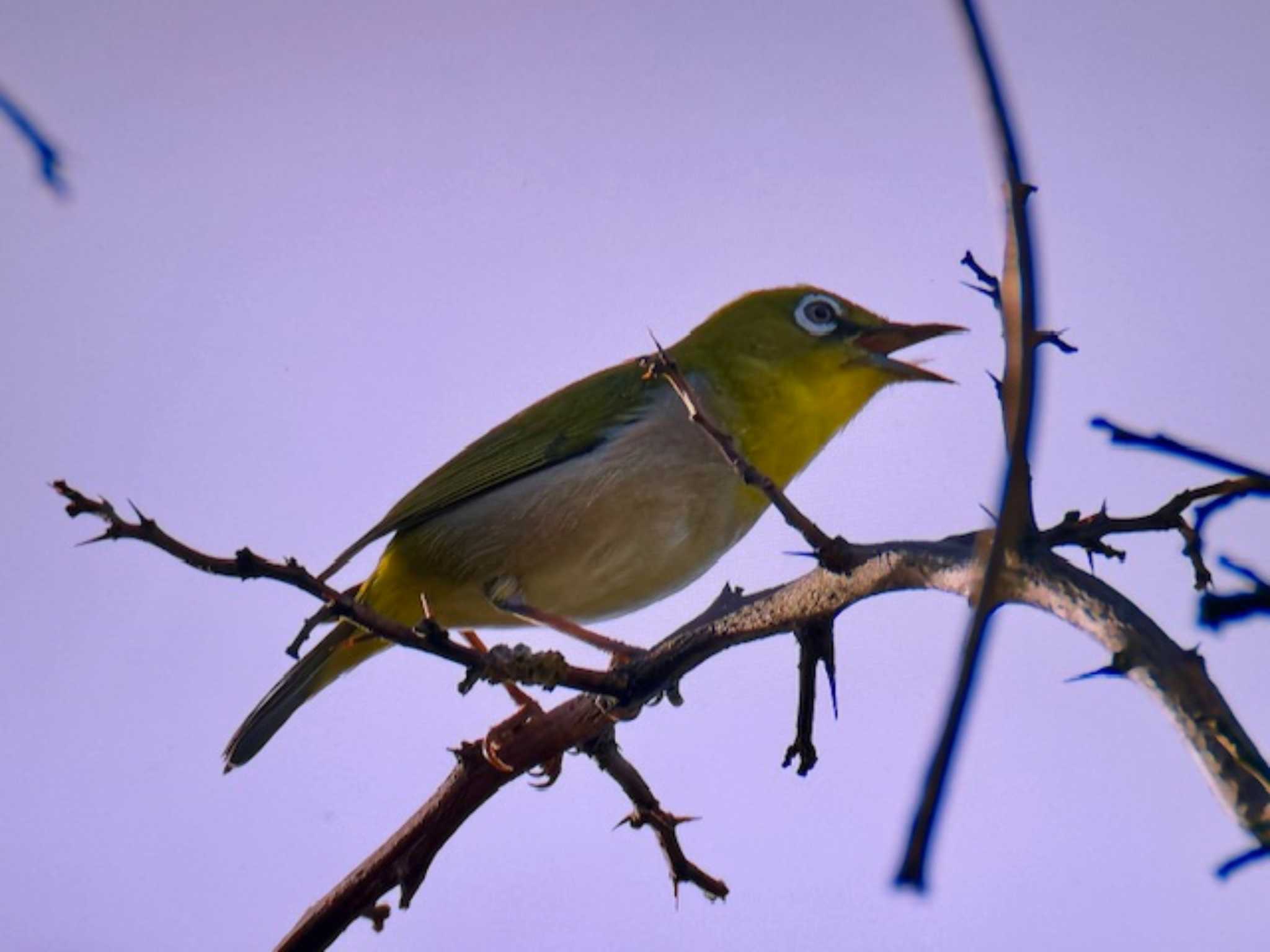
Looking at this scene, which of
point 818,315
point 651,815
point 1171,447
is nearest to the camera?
point 1171,447

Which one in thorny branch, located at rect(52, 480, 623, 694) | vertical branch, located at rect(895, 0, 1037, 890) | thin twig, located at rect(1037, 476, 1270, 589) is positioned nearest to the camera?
vertical branch, located at rect(895, 0, 1037, 890)

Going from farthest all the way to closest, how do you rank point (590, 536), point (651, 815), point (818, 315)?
1. point (818, 315)
2. point (590, 536)
3. point (651, 815)

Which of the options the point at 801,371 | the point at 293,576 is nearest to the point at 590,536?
the point at 801,371

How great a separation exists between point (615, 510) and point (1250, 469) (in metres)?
3.42

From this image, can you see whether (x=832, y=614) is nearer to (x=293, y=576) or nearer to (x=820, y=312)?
(x=293, y=576)

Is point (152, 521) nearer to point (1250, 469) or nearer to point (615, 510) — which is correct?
point (1250, 469)

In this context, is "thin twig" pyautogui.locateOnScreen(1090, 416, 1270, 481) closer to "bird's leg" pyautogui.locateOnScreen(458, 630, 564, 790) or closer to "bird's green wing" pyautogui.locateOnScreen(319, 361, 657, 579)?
"bird's leg" pyautogui.locateOnScreen(458, 630, 564, 790)

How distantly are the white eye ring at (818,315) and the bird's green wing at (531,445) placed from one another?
70cm

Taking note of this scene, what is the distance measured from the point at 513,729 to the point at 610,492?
1.27m

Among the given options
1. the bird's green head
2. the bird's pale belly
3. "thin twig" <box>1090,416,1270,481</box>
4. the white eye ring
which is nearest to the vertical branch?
"thin twig" <box>1090,416,1270,481</box>

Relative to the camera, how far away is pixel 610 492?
516 cm

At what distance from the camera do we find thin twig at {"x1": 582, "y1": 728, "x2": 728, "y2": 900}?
12.5 ft

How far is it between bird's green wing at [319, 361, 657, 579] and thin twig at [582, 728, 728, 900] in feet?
5.62

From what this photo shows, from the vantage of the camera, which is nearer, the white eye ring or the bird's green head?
the bird's green head
